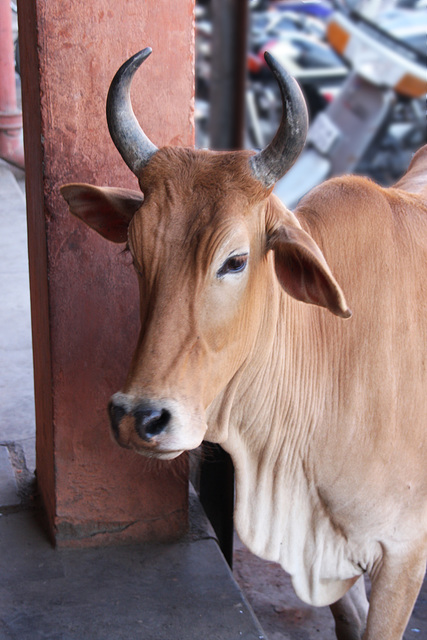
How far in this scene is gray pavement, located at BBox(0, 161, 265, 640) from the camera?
8.29 feet

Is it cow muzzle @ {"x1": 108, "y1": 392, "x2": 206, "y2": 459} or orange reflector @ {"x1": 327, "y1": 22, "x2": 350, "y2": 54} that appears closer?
cow muzzle @ {"x1": 108, "y1": 392, "x2": 206, "y2": 459}

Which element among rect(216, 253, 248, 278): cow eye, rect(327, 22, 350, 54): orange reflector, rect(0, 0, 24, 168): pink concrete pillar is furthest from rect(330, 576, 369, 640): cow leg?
rect(327, 22, 350, 54): orange reflector

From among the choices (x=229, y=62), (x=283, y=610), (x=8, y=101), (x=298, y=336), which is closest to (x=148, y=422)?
(x=298, y=336)

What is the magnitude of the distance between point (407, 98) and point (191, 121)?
32.7 ft

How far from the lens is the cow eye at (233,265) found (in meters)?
2.01

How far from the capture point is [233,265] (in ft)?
6.67

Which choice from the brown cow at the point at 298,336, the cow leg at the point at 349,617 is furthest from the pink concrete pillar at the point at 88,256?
the cow leg at the point at 349,617

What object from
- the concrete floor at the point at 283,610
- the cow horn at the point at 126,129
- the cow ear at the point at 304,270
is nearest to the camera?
the cow ear at the point at 304,270

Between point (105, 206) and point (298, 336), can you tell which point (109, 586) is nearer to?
point (298, 336)

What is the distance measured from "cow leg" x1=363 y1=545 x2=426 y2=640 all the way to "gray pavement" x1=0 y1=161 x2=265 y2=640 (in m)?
0.39

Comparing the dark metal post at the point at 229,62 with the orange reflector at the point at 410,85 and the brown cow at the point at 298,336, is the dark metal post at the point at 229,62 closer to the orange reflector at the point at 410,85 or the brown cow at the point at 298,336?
the brown cow at the point at 298,336

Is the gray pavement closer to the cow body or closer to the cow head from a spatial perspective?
the cow body

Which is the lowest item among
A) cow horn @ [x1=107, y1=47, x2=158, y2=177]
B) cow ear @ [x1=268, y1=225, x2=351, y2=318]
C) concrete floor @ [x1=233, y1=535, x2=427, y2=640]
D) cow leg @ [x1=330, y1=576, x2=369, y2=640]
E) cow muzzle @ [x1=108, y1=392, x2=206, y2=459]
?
concrete floor @ [x1=233, y1=535, x2=427, y2=640]

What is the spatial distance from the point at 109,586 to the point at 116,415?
106 cm
